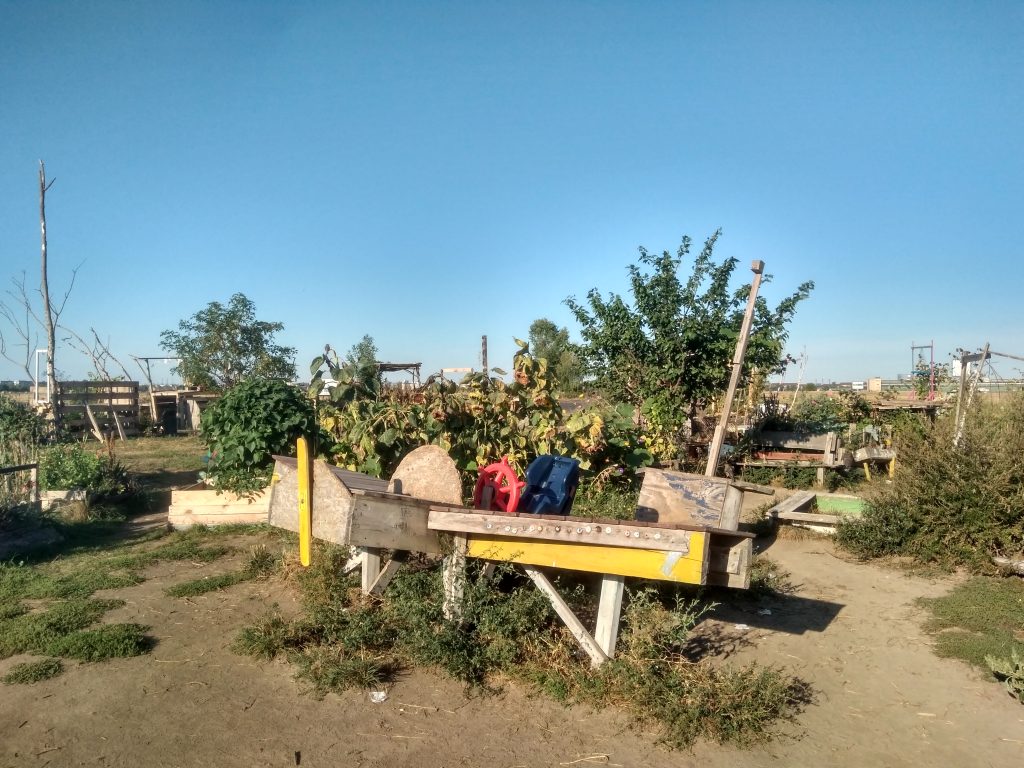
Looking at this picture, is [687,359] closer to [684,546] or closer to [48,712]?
[684,546]

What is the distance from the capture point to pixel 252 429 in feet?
27.4

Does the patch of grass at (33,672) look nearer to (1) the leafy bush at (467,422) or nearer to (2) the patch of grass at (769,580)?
(1) the leafy bush at (467,422)

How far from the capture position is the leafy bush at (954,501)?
292 inches

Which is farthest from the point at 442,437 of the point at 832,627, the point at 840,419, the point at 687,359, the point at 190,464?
Result: the point at 840,419

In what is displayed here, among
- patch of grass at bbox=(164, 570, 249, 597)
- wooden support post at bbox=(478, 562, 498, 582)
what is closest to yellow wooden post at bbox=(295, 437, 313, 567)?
wooden support post at bbox=(478, 562, 498, 582)

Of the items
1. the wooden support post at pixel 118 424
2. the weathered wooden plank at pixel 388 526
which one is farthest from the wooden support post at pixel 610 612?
the wooden support post at pixel 118 424

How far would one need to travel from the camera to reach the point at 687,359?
37.3 feet

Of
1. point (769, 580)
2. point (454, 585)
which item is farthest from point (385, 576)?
point (769, 580)

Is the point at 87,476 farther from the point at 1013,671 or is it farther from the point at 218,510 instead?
the point at 1013,671

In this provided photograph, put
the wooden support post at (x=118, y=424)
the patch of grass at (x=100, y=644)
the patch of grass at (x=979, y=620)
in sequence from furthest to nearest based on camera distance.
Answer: the wooden support post at (x=118, y=424) < the patch of grass at (x=979, y=620) < the patch of grass at (x=100, y=644)

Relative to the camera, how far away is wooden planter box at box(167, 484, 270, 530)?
878cm

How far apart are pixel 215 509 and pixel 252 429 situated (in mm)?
1257

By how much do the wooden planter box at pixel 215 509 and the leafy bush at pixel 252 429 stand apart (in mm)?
139

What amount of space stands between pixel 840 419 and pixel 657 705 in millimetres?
12864
